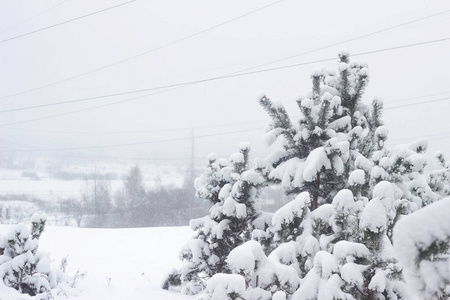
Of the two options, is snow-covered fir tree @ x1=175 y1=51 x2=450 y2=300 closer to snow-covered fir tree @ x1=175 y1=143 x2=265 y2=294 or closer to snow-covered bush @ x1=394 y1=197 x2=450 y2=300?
snow-covered bush @ x1=394 y1=197 x2=450 y2=300

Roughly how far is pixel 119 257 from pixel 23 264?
894 cm

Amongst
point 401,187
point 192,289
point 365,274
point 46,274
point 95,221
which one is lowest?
point 95,221

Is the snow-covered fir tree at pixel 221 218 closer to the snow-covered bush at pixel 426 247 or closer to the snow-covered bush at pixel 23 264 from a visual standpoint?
the snow-covered bush at pixel 23 264

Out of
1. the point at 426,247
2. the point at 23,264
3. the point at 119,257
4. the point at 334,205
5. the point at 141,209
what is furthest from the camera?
the point at 141,209

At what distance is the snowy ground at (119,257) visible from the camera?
691 cm

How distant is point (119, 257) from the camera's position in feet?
46.7

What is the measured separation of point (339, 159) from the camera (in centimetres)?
376

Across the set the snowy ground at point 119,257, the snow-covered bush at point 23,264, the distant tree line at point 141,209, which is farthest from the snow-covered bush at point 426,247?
the distant tree line at point 141,209


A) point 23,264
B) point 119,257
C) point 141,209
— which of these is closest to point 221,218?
point 23,264

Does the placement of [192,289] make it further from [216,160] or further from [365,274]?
[365,274]

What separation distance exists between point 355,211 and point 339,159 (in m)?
1.17

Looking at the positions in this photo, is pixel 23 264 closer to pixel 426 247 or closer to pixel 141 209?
pixel 426 247

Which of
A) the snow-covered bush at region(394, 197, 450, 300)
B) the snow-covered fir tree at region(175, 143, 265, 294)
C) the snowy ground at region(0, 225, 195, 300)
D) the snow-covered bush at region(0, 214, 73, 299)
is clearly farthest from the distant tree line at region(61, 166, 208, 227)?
the snow-covered bush at region(394, 197, 450, 300)

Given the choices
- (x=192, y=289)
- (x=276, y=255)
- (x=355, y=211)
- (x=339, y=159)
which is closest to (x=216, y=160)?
(x=192, y=289)
